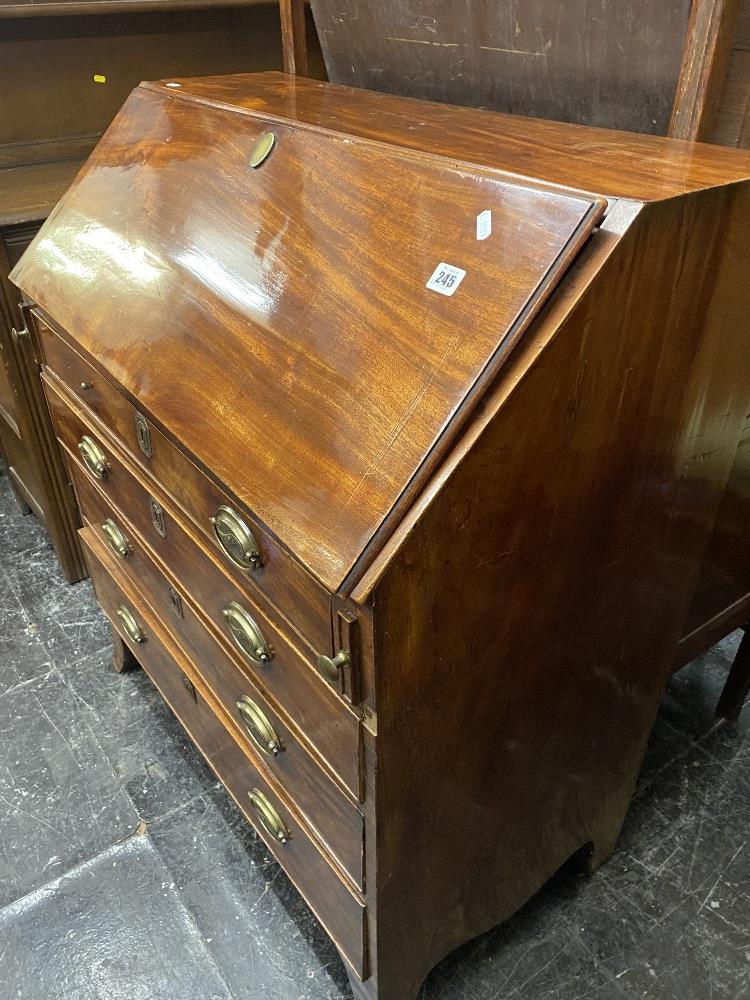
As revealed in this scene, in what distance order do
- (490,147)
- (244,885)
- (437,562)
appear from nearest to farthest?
(437,562)
(490,147)
(244,885)

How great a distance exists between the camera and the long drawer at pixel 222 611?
0.95 metres

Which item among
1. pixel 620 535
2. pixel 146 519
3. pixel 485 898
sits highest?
pixel 620 535

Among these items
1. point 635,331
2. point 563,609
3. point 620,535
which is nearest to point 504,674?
point 563,609

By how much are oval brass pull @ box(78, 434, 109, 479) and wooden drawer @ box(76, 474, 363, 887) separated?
0.31 ft

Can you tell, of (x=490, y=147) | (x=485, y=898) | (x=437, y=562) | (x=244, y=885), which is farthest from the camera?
(x=244, y=885)

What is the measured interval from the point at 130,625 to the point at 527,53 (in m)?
1.34

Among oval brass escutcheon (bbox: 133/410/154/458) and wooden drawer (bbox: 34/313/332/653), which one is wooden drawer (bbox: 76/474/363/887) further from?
oval brass escutcheon (bbox: 133/410/154/458)

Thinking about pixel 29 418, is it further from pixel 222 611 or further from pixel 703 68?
pixel 703 68

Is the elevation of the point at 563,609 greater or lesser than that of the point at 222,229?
lesser

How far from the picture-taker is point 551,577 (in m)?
0.95

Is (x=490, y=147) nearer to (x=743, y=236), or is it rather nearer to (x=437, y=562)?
(x=743, y=236)

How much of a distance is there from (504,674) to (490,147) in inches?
25.7

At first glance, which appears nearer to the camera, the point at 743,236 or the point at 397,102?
the point at 743,236

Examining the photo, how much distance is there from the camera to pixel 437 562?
0.79 metres
